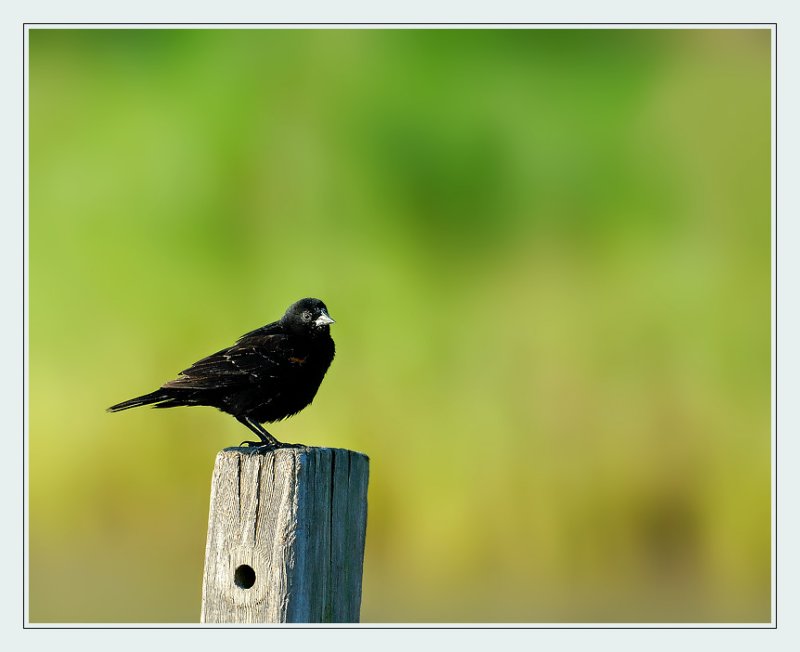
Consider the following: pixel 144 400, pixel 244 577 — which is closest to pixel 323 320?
pixel 144 400

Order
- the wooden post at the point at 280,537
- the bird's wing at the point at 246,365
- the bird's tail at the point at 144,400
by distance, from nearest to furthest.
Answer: the wooden post at the point at 280,537 → the bird's tail at the point at 144,400 → the bird's wing at the point at 246,365

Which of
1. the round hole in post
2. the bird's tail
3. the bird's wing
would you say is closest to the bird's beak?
the bird's wing

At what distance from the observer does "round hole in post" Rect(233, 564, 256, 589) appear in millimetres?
3974

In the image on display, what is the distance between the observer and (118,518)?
31.6 feet

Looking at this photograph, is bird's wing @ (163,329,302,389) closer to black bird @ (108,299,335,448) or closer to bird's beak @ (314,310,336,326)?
black bird @ (108,299,335,448)

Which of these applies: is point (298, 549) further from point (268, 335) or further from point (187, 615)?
point (187, 615)

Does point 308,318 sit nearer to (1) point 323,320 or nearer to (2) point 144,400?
(1) point 323,320

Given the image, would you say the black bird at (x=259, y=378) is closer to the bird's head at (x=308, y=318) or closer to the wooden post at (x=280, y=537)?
the bird's head at (x=308, y=318)

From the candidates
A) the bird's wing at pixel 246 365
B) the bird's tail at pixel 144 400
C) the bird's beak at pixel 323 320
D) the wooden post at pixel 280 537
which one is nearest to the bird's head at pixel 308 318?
the bird's beak at pixel 323 320

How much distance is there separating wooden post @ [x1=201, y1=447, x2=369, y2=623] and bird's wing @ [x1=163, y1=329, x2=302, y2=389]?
1.49m

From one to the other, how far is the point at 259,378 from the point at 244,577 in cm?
180

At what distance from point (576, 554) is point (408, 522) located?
1.58 m

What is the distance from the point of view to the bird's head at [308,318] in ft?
20.0
